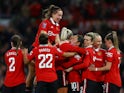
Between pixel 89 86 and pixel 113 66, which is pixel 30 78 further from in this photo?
pixel 113 66

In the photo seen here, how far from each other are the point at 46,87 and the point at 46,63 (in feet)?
1.60

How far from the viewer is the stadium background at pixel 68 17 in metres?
20.5

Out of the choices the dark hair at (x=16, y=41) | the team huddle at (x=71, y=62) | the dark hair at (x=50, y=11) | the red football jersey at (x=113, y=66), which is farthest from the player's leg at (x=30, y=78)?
the red football jersey at (x=113, y=66)

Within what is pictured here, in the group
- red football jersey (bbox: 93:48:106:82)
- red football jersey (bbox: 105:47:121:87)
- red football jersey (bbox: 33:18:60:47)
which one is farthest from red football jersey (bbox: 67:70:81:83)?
red football jersey (bbox: 33:18:60:47)

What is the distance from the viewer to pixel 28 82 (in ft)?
43.9

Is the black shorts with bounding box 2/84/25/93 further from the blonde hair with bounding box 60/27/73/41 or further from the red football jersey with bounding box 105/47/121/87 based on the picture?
the red football jersey with bounding box 105/47/121/87

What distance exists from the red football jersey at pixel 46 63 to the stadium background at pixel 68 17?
290 inches

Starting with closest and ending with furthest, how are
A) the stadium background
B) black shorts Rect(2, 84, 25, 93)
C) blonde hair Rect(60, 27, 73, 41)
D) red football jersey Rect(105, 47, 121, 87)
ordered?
blonde hair Rect(60, 27, 73, 41) → red football jersey Rect(105, 47, 121, 87) → black shorts Rect(2, 84, 25, 93) → the stadium background

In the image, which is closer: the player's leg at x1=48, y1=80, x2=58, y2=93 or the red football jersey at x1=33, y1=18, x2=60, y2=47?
the player's leg at x1=48, y1=80, x2=58, y2=93

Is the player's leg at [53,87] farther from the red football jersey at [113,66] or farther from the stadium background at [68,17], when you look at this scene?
the stadium background at [68,17]

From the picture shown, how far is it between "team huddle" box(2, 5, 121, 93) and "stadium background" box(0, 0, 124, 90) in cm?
658

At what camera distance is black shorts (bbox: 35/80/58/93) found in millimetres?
12266

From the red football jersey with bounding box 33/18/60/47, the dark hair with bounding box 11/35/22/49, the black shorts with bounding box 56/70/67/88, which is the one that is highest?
the red football jersey with bounding box 33/18/60/47

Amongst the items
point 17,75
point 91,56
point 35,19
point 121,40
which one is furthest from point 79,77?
point 35,19
